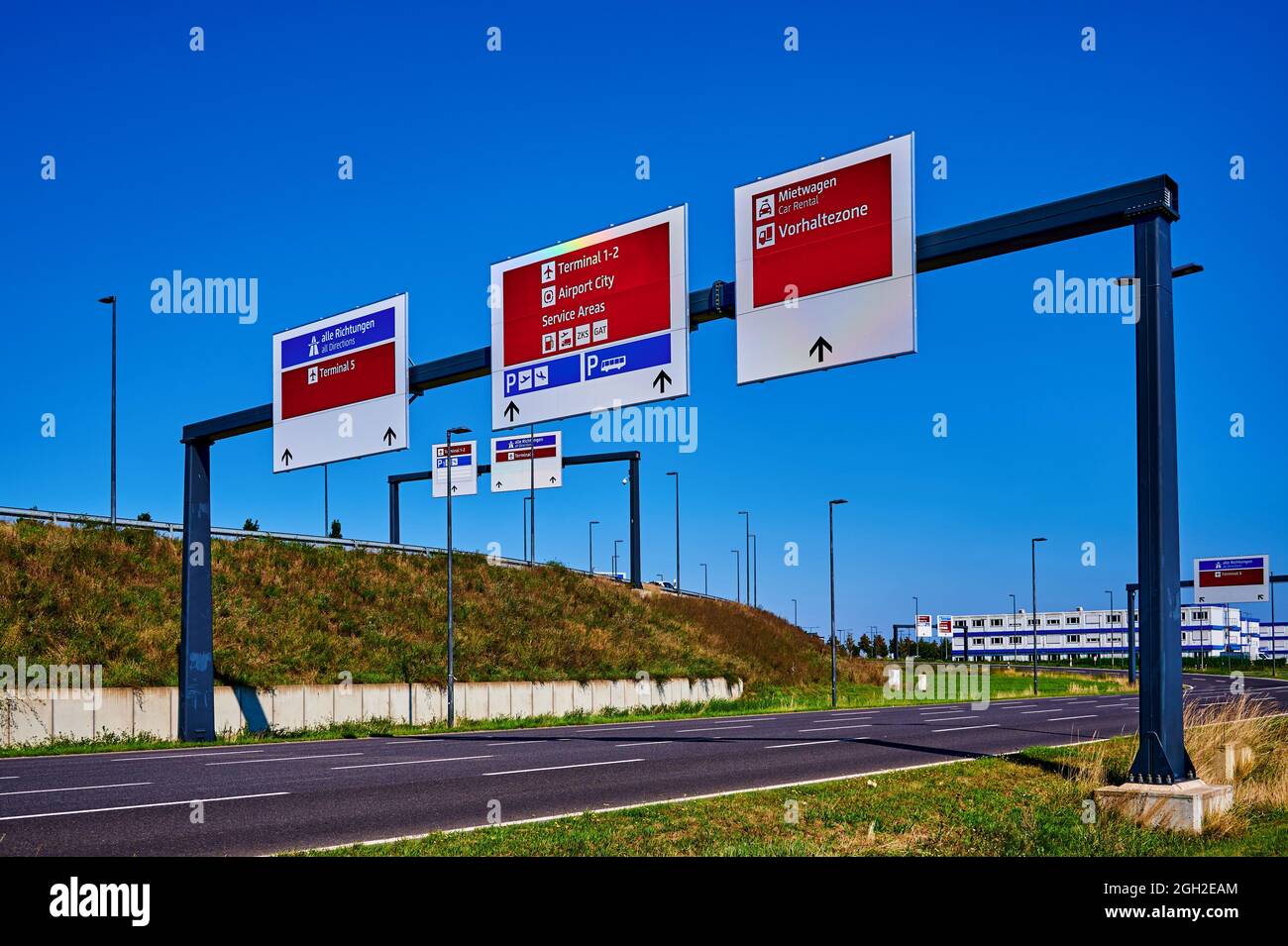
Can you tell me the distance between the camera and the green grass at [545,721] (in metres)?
23.9

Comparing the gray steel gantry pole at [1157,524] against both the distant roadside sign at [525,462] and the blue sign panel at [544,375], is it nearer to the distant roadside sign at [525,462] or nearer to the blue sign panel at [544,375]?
the blue sign panel at [544,375]

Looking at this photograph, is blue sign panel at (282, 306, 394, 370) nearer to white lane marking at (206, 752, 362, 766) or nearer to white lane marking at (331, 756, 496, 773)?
white lane marking at (206, 752, 362, 766)

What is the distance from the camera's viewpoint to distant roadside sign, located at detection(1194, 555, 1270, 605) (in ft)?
203

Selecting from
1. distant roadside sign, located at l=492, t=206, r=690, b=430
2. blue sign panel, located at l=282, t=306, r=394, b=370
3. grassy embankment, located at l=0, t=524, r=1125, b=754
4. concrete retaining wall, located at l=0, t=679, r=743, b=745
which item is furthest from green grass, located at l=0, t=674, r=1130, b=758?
distant roadside sign, located at l=492, t=206, r=690, b=430

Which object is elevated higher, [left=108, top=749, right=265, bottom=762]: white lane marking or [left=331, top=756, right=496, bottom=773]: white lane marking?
[left=331, top=756, right=496, bottom=773]: white lane marking

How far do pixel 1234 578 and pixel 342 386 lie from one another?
58019 mm

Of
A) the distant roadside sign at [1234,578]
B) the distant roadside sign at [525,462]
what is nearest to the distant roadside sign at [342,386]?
the distant roadside sign at [525,462]

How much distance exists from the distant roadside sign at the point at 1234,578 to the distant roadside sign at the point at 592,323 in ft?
181

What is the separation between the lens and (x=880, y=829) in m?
11.4

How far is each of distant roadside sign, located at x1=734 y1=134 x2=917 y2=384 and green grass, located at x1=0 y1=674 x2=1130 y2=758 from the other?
51.5ft

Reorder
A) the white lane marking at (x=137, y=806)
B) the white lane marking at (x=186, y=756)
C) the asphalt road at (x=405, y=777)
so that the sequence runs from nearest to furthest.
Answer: the asphalt road at (x=405, y=777) → the white lane marking at (x=137, y=806) → the white lane marking at (x=186, y=756)

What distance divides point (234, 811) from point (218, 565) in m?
27.5

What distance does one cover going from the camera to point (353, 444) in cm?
2248
